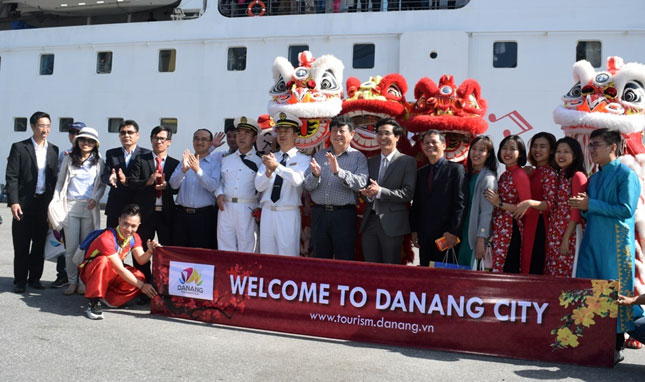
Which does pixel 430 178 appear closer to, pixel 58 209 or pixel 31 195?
pixel 58 209

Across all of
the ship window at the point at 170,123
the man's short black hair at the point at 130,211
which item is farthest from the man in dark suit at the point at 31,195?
the ship window at the point at 170,123

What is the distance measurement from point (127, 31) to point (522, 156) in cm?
1320

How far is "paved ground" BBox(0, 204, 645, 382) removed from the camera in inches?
132

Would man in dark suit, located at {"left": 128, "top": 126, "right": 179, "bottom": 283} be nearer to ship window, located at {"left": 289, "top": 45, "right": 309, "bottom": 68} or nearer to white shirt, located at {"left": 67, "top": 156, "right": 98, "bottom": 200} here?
white shirt, located at {"left": 67, "top": 156, "right": 98, "bottom": 200}

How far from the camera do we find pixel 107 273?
15.7 ft

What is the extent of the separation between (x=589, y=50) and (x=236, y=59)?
326 inches

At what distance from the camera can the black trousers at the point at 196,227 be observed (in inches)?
213

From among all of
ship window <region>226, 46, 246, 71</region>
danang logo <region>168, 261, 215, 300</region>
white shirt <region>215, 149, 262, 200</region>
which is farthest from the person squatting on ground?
ship window <region>226, 46, 246, 71</region>

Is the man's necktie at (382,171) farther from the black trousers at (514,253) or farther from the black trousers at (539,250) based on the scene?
the black trousers at (539,250)

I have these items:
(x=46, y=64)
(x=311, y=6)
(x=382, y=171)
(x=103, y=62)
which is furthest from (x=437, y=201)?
(x=46, y=64)

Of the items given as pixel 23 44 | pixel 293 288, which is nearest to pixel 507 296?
pixel 293 288

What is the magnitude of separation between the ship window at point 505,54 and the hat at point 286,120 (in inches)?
331

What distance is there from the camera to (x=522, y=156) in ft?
15.0

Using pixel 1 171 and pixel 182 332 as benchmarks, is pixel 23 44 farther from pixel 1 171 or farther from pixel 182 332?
pixel 182 332
